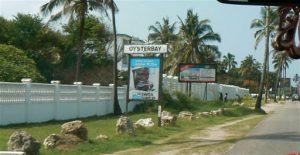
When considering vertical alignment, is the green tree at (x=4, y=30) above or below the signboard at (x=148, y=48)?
above

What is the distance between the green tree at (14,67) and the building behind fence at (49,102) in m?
3.63

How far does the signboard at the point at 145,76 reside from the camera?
23500 millimetres

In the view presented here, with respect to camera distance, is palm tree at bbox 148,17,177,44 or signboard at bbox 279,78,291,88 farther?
signboard at bbox 279,78,291,88

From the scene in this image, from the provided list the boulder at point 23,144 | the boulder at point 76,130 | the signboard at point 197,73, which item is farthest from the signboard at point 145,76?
the signboard at point 197,73

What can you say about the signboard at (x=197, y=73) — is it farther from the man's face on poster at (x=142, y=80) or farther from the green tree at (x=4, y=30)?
the man's face on poster at (x=142, y=80)

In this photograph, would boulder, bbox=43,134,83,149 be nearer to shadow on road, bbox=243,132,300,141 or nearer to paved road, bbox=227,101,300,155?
paved road, bbox=227,101,300,155

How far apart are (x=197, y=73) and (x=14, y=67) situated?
17.8 meters

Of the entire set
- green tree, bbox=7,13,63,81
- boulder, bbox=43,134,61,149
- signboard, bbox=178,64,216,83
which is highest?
green tree, bbox=7,13,63,81

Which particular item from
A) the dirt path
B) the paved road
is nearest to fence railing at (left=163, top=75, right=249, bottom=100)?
the paved road

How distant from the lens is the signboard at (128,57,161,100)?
23.5 meters

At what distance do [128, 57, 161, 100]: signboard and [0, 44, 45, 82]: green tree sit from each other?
726 centimetres

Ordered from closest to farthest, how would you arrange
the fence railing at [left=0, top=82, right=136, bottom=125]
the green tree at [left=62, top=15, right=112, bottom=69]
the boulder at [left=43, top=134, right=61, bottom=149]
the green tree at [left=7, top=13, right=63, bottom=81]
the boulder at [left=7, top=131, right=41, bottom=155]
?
1. the boulder at [left=7, top=131, right=41, bottom=155]
2. the boulder at [left=43, top=134, right=61, bottom=149]
3. the fence railing at [left=0, top=82, right=136, bottom=125]
4. the green tree at [left=7, top=13, right=63, bottom=81]
5. the green tree at [left=62, top=15, right=112, bottom=69]

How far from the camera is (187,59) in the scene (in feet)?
193

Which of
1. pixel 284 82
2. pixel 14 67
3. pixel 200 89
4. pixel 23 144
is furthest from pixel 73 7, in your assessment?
pixel 284 82
